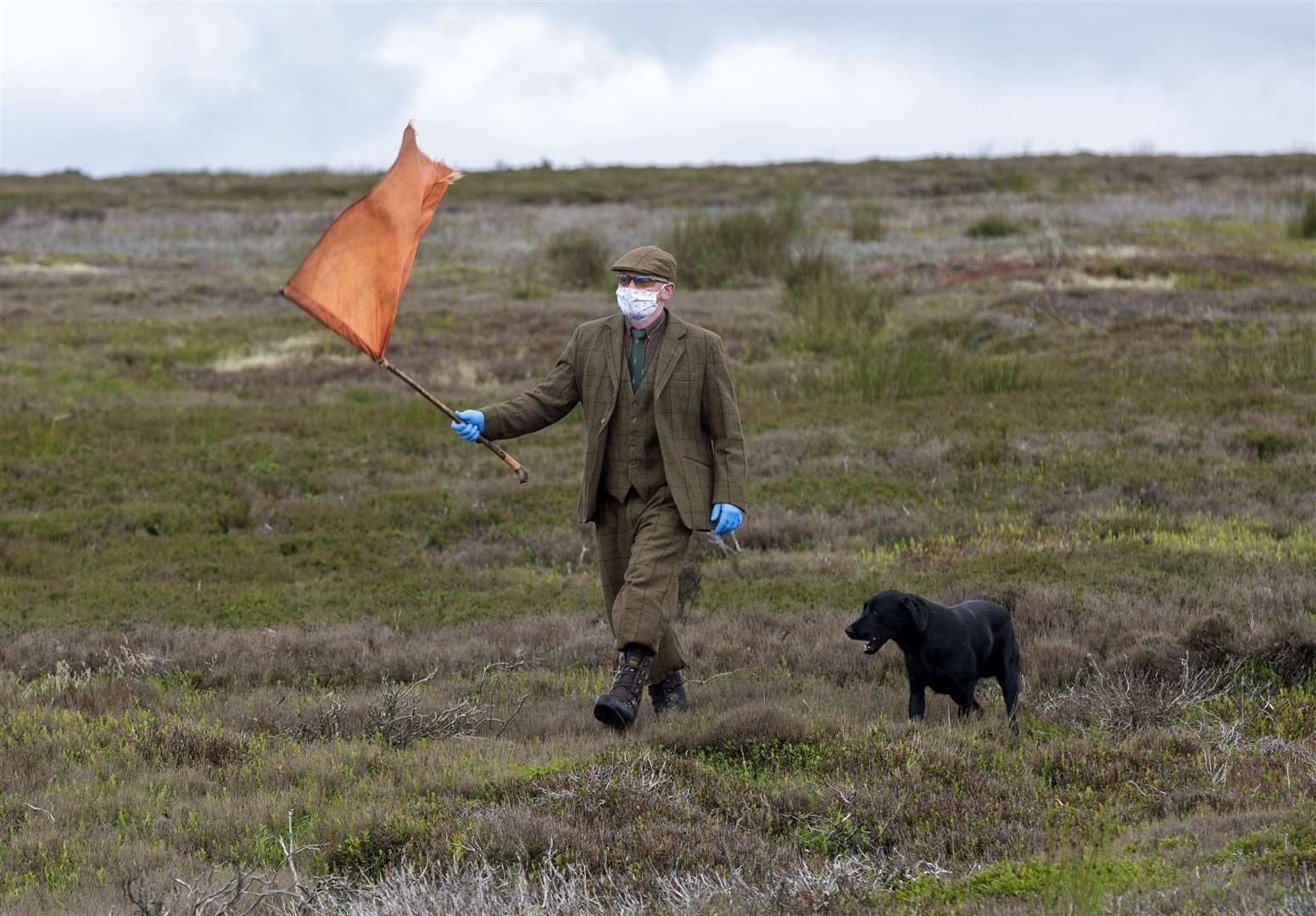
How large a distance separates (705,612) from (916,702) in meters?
2.82

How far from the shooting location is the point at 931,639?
631cm

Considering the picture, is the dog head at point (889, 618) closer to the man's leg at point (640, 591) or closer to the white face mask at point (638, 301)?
the man's leg at point (640, 591)

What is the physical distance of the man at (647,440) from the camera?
21.4 feet

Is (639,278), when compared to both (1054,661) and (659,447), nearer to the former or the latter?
(659,447)

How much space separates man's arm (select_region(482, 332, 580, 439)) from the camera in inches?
267

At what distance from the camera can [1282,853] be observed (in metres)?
4.41

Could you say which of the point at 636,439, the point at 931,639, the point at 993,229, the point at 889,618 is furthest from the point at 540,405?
the point at 993,229

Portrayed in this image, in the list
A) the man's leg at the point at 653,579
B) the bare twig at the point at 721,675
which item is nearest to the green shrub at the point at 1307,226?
the bare twig at the point at 721,675

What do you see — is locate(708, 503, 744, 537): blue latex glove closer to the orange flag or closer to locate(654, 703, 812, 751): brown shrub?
locate(654, 703, 812, 751): brown shrub

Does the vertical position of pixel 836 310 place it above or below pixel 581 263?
below

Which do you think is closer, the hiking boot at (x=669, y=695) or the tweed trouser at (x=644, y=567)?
the tweed trouser at (x=644, y=567)

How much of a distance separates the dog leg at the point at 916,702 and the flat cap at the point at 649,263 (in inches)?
87.5

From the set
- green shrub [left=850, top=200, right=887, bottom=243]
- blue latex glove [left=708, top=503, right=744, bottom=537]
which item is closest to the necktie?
blue latex glove [left=708, top=503, right=744, bottom=537]

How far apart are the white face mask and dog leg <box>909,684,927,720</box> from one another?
7.00 ft
